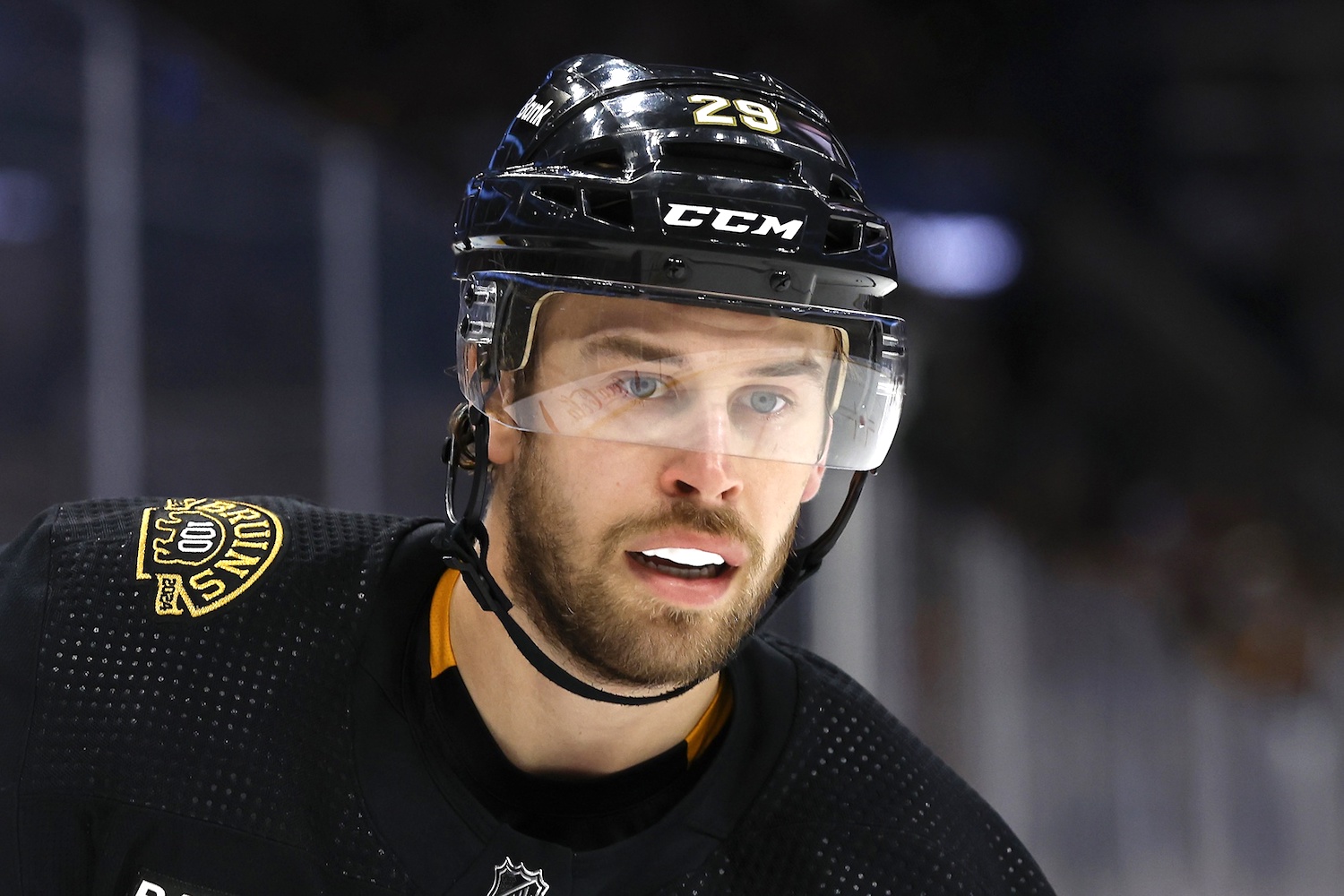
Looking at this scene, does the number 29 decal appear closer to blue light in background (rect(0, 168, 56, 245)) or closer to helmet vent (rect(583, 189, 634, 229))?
helmet vent (rect(583, 189, 634, 229))

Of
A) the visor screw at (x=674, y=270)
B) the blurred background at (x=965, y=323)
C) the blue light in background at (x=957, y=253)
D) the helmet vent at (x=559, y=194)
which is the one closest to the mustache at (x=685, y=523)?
the visor screw at (x=674, y=270)

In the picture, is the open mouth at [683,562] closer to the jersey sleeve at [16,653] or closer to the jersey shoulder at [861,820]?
the jersey shoulder at [861,820]

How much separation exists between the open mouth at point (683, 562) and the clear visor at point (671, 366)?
12cm

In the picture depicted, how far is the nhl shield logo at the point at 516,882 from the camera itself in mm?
1539

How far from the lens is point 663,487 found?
1.50 m

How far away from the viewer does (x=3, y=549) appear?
1741mm

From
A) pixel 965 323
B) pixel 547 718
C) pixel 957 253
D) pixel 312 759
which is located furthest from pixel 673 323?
pixel 965 323

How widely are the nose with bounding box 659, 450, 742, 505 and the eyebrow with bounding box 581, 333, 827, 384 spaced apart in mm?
102

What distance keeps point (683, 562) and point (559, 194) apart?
17.2 inches

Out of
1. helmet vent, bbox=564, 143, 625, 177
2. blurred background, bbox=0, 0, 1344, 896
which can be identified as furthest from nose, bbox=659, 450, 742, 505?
blurred background, bbox=0, 0, 1344, 896

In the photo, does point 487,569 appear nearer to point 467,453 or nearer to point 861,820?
point 467,453

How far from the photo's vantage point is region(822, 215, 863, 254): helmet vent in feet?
5.24

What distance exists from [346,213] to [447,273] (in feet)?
1.93

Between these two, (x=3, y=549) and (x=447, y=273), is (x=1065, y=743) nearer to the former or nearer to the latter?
(x=447, y=273)
